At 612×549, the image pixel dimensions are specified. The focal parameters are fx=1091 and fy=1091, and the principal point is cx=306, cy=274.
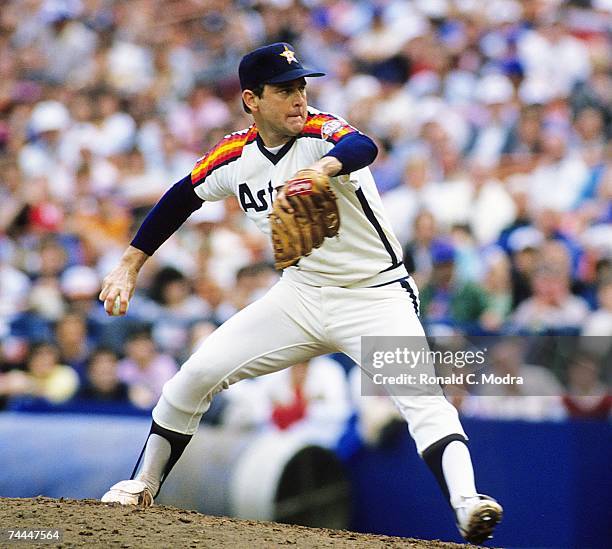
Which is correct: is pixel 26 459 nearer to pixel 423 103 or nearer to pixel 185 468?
pixel 185 468

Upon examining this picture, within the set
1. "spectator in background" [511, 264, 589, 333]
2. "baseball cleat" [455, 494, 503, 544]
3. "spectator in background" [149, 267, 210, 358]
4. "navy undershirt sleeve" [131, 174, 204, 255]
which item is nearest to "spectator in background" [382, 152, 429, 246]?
"spectator in background" [511, 264, 589, 333]

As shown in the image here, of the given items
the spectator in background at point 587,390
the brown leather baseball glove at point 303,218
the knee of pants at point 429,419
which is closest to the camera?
the brown leather baseball glove at point 303,218

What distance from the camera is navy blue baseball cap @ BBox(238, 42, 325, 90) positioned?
14.1ft

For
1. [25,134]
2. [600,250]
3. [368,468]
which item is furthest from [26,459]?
[25,134]

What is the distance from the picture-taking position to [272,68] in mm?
4316

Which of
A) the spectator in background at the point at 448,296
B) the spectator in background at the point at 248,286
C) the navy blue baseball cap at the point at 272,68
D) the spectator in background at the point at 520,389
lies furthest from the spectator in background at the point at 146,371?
the navy blue baseball cap at the point at 272,68

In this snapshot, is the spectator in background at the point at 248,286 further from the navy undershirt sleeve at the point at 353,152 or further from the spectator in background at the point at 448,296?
the navy undershirt sleeve at the point at 353,152

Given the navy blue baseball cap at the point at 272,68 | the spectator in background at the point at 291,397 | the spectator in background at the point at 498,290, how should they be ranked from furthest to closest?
1. the spectator in background at the point at 498,290
2. the spectator in background at the point at 291,397
3. the navy blue baseball cap at the point at 272,68

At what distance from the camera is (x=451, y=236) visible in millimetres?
8242

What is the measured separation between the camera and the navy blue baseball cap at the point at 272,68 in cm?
429

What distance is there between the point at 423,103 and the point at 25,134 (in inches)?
185

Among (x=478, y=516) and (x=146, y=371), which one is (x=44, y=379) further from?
(x=478, y=516)

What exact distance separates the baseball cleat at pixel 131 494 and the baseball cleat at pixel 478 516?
1.49m

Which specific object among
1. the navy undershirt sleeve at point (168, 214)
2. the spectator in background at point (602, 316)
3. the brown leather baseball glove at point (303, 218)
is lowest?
the brown leather baseball glove at point (303, 218)
